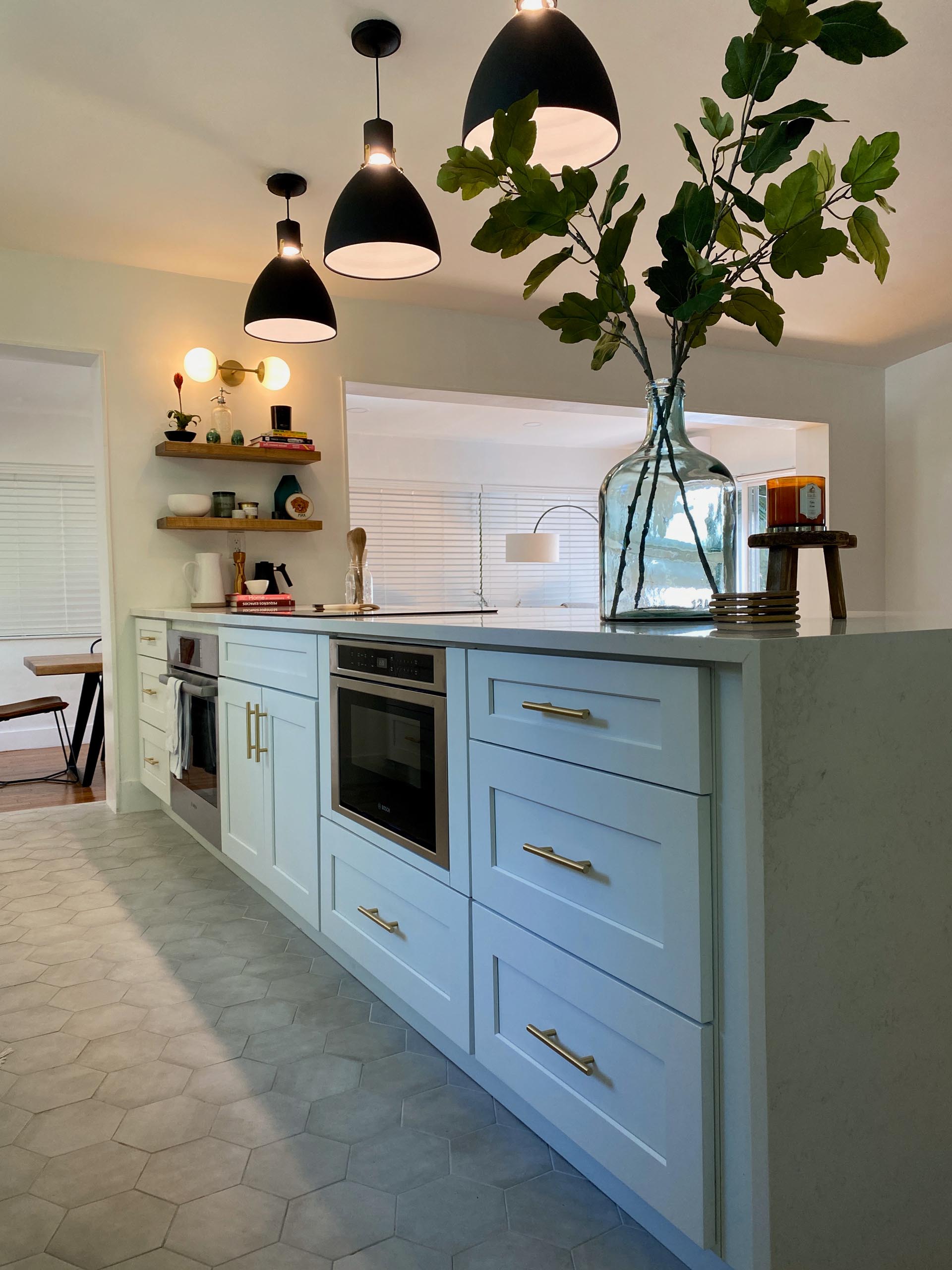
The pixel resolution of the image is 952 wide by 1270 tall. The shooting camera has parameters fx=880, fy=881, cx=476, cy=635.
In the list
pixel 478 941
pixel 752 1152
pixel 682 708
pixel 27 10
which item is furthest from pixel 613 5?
pixel 752 1152

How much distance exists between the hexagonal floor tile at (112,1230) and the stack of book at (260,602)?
264 cm

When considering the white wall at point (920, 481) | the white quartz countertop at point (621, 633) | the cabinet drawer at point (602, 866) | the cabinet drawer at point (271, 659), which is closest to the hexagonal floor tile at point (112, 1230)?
the cabinet drawer at point (602, 866)

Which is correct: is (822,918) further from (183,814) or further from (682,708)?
(183,814)

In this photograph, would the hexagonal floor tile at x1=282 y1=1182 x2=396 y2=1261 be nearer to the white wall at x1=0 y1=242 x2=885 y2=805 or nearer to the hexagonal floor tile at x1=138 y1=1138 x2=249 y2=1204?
the hexagonal floor tile at x1=138 y1=1138 x2=249 y2=1204

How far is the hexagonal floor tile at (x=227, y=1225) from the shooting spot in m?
1.23

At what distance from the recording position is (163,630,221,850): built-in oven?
116 inches

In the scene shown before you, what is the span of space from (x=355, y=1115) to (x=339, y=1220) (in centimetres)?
28

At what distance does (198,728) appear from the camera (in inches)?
122

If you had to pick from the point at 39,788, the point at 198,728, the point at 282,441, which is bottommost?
the point at 39,788

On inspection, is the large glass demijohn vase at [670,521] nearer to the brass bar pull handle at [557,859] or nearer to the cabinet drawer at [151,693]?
the brass bar pull handle at [557,859]

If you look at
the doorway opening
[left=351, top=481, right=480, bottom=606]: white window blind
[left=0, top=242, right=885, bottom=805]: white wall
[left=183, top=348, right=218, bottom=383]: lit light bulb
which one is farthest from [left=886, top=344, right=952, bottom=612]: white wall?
the doorway opening

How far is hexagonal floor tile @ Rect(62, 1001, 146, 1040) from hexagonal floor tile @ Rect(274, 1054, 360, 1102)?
44cm

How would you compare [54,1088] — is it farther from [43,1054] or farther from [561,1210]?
[561,1210]

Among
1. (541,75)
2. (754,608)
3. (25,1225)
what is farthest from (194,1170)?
(541,75)
